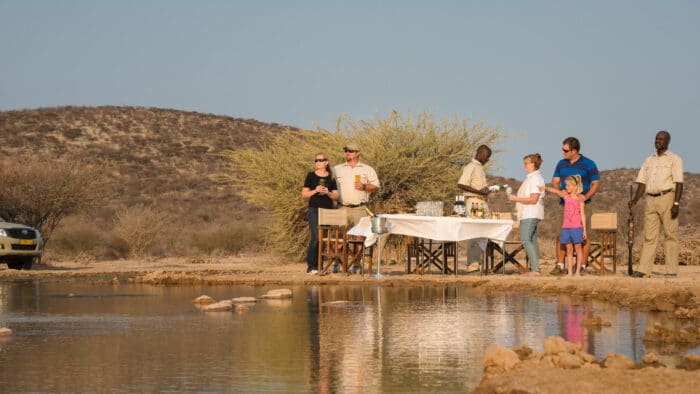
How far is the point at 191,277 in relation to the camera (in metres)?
20.4

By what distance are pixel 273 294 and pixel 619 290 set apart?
Answer: 4.75 metres

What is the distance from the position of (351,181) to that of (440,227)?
2089 millimetres

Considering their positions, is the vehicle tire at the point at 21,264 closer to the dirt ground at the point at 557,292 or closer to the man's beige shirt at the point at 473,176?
the dirt ground at the point at 557,292

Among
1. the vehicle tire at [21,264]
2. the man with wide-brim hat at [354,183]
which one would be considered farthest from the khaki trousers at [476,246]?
the vehicle tire at [21,264]

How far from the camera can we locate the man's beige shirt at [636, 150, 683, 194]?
58.9 ft

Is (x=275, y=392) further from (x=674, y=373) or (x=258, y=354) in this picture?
(x=674, y=373)

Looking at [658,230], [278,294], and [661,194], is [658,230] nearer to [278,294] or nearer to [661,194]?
[661,194]

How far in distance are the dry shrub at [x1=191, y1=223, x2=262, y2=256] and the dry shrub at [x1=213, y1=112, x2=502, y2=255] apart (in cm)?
Answer: 1214

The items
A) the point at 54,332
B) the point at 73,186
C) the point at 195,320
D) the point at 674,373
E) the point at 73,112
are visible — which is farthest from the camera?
the point at 73,112

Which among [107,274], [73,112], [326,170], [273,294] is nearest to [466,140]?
[326,170]

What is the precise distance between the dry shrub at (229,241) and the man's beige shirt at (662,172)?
22.1 meters

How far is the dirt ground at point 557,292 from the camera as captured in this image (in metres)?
7.20

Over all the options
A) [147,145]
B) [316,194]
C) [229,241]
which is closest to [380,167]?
[316,194]

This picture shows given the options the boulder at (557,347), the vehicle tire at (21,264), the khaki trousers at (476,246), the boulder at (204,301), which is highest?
the khaki trousers at (476,246)
